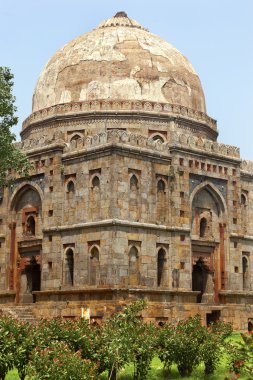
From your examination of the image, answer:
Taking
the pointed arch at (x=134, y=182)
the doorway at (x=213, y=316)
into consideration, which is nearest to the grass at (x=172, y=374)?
the pointed arch at (x=134, y=182)

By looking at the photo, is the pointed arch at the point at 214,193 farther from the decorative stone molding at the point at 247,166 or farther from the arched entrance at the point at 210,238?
the decorative stone molding at the point at 247,166

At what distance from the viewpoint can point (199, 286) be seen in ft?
97.5

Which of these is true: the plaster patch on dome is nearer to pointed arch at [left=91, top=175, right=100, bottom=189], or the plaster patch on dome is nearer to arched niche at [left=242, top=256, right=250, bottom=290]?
pointed arch at [left=91, top=175, right=100, bottom=189]

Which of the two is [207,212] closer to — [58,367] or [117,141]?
[117,141]

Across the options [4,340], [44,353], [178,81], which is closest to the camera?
[44,353]

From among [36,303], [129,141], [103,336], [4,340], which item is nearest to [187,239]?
[129,141]

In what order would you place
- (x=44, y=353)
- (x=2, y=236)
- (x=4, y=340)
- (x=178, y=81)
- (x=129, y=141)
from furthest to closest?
(x=178, y=81) < (x=2, y=236) < (x=129, y=141) < (x=4, y=340) < (x=44, y=353)

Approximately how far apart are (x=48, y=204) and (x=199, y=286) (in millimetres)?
7913

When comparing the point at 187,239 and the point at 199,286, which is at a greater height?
the point at 187,239

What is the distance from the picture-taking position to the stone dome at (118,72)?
30.8m

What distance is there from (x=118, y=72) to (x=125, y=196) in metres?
7.95

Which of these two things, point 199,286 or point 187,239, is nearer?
point 187,239

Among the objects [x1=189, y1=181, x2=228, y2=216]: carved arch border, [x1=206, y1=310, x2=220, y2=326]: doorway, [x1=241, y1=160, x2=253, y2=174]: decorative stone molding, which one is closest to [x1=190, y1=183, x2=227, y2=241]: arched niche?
[x1=189, y1=181, x2=228, y2=216]: carved arch border

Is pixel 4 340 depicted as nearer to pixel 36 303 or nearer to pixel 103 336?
pixel 103 336
